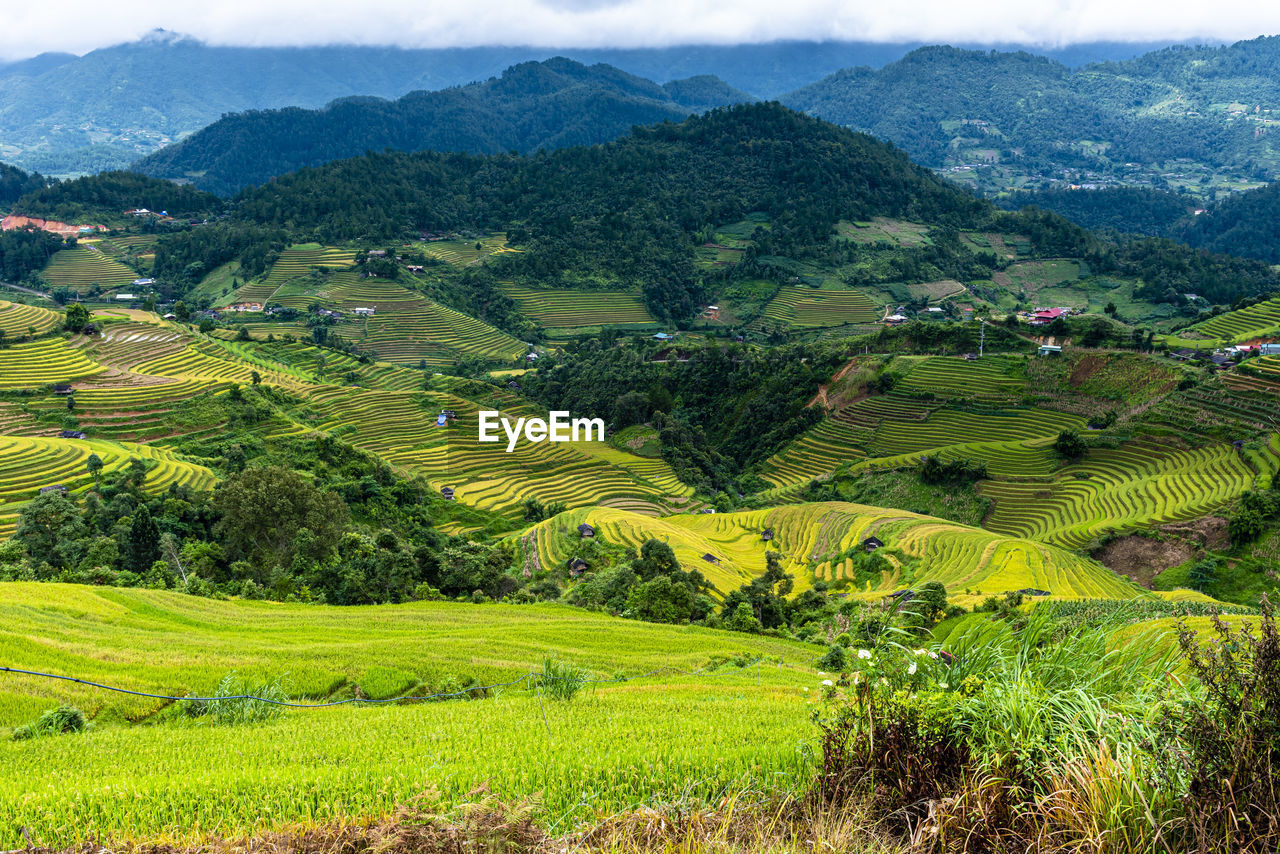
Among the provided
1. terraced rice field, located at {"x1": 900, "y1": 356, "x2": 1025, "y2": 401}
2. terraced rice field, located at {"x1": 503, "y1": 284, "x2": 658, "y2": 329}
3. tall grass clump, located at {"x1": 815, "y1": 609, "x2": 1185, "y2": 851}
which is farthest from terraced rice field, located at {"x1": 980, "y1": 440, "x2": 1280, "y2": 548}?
terraced rice field, located at {"x1": 503, "y1": 284, "x2": 658, "y2": 329}

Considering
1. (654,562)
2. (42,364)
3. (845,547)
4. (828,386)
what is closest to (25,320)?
(42,364)

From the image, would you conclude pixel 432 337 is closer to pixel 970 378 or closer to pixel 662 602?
pixel 970 378

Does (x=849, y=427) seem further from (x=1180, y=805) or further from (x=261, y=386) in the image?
(x=1180, y=805)

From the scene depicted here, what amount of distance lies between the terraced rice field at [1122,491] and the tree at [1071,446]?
48 centimetres

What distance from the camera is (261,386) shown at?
1774 inches

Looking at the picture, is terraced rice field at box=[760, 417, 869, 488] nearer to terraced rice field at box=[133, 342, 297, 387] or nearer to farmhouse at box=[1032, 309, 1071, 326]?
farmhouse at box=[1032, 309, 1071, 326]

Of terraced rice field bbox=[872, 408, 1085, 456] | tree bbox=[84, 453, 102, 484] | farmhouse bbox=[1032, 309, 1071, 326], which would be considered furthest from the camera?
farmhouse bbox=[1032, 309, 1071, 326]

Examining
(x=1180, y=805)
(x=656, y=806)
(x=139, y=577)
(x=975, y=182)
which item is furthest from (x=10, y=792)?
(x=975, y=182)

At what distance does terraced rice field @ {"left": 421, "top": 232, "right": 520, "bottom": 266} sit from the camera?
94.0 metres

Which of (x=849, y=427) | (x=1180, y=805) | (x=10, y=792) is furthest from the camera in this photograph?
(x=849, y=427)

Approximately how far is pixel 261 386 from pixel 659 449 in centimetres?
2552

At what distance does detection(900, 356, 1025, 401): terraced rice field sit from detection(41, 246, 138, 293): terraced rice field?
86524 millimetres

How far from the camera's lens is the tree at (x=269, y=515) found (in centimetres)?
2411

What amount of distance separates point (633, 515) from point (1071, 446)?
24.3 m
